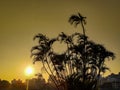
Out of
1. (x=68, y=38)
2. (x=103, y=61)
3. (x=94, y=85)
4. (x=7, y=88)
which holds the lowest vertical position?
(x=94, y=85)

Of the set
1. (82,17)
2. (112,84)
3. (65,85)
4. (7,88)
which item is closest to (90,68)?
(65,85)

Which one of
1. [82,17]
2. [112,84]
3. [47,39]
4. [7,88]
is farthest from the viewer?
[112,84]

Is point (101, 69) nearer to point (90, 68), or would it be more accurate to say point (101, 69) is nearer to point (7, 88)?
point (90, 68)

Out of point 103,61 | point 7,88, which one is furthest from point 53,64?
point 7,88

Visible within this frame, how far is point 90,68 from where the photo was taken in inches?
1484

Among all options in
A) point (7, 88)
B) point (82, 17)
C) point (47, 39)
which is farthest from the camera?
point (7, 88)

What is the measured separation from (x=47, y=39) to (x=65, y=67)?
14.7ft

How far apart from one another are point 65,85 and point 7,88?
79941 mm

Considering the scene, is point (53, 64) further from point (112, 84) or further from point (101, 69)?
point (112, 84)

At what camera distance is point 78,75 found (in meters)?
38.0

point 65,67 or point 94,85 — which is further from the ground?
point 65,67

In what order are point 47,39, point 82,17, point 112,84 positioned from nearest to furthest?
1. point 82,17
2. point 47,39
3. point 112,84

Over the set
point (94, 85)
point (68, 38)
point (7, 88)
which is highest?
point (7, 88)

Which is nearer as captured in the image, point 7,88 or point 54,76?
point 54,76
